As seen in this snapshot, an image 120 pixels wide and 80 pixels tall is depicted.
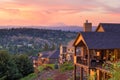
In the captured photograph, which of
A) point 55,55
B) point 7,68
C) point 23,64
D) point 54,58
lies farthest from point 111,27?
point 55,55

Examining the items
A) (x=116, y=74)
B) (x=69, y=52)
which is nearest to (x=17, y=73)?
(x=69, y=52)

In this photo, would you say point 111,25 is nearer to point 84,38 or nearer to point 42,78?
point 84,38

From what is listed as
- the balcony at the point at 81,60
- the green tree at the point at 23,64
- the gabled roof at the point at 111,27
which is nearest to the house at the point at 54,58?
the green tree at the point at 23,64

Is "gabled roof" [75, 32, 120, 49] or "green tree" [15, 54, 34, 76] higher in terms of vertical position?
"gabled roof" [75, 32, 120, 49]

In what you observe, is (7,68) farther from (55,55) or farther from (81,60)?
(55,55)

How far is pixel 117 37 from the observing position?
29203 mm

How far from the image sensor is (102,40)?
28484mm

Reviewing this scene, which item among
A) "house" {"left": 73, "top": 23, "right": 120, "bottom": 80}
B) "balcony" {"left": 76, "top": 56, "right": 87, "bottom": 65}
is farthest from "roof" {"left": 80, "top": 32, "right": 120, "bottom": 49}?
"balcony" {"left": 76, "top": 56, "right": 87, "bottom": 65}

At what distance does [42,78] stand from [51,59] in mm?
41250

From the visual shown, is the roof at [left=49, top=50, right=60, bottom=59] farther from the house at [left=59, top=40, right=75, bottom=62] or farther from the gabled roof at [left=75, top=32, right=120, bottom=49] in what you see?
the gabled roof at [left=75, top=32, right=120, bottom=49]

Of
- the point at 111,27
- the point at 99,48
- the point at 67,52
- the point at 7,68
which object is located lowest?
the point at 7,68

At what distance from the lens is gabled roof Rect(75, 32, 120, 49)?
27.4 meters

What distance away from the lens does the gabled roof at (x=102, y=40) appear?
2741 cm

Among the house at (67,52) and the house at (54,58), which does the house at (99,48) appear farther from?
the house at (54,58)
